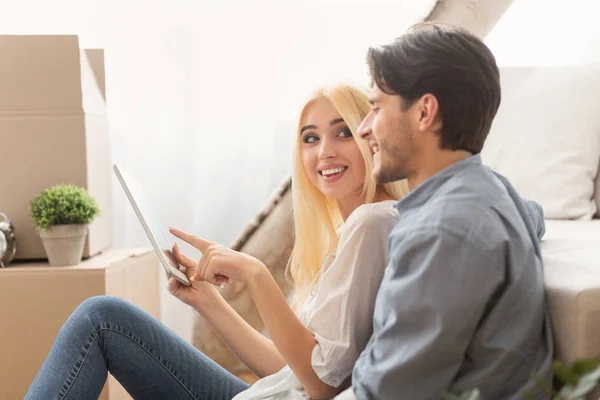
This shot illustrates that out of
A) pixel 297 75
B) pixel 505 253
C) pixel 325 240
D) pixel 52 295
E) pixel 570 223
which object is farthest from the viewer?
pixel 297 75

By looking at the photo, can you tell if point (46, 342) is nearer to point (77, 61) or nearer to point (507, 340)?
point (77, 61)

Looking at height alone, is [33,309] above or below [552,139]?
below

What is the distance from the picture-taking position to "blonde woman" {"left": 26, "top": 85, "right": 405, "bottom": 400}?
1.00 meters

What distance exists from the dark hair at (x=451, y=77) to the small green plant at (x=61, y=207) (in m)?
1.10

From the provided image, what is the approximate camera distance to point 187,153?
7.50ft

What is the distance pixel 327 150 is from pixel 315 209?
0.57 ft

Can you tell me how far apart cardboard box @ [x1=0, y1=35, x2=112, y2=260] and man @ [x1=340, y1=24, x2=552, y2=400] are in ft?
3.79

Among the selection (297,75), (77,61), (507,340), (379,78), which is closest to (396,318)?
(507,340)

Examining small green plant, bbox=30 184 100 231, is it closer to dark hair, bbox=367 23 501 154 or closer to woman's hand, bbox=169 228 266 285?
woman's hand, bbox=169 228 266 285

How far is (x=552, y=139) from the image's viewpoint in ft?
5.71

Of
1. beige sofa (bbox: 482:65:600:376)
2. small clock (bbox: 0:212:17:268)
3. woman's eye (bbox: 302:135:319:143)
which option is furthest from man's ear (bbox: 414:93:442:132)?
small clock (bbox: 0:212:17:268)

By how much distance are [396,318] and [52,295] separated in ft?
3.86

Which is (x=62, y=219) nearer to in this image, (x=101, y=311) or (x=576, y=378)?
(x=101, y=311)

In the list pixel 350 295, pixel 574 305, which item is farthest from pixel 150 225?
pixel 574 305
